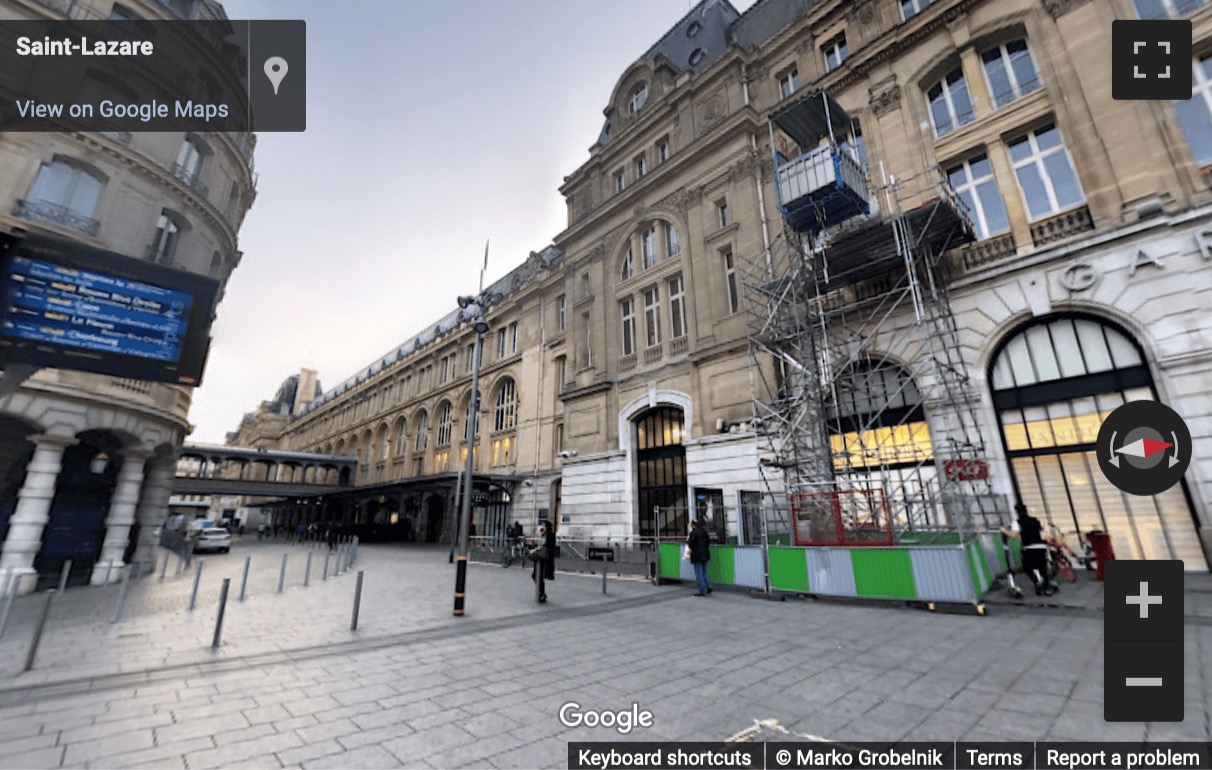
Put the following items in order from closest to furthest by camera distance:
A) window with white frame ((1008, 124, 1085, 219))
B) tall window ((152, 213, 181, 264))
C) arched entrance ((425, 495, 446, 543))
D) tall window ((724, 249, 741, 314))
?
1. window with white frame ((1008, 124, 1085, 219))
2. tall window ((152, 213, 181, 264))
3. tall window ((724, 249, 741, 314))
4. arched entrance ((425, 495, 446, 543))

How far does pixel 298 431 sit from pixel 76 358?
77.0m

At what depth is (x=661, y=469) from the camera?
67.9 feet

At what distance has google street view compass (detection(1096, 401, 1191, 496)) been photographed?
14.3 feet

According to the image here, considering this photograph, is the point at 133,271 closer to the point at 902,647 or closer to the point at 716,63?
the point at 902,647

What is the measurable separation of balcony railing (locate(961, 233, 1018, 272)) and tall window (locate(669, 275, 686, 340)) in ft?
32.8

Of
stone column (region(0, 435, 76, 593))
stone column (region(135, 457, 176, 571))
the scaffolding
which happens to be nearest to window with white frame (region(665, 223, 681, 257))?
the scaffolding

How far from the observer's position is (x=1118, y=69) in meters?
→ 6.76

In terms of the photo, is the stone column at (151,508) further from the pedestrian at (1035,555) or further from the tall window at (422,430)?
the tall window at (422,430)

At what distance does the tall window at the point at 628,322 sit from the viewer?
76.2 feet

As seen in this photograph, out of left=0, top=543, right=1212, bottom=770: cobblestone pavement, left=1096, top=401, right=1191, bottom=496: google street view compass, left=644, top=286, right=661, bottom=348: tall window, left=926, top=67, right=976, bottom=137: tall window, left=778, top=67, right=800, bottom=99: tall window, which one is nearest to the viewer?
left=0, top=543, right=1212, bottom=770: cobblestone pavement

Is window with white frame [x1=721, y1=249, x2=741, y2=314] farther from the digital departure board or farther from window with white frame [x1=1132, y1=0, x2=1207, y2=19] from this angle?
the digital departure board

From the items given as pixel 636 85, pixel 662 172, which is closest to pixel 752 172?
pixel 662 172

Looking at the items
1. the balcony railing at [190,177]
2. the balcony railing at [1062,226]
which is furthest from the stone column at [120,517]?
the balcony railing at [1062,226]

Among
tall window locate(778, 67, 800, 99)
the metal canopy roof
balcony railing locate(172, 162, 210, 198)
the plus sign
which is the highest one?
tall window locate(778, 67, 800, 99)
